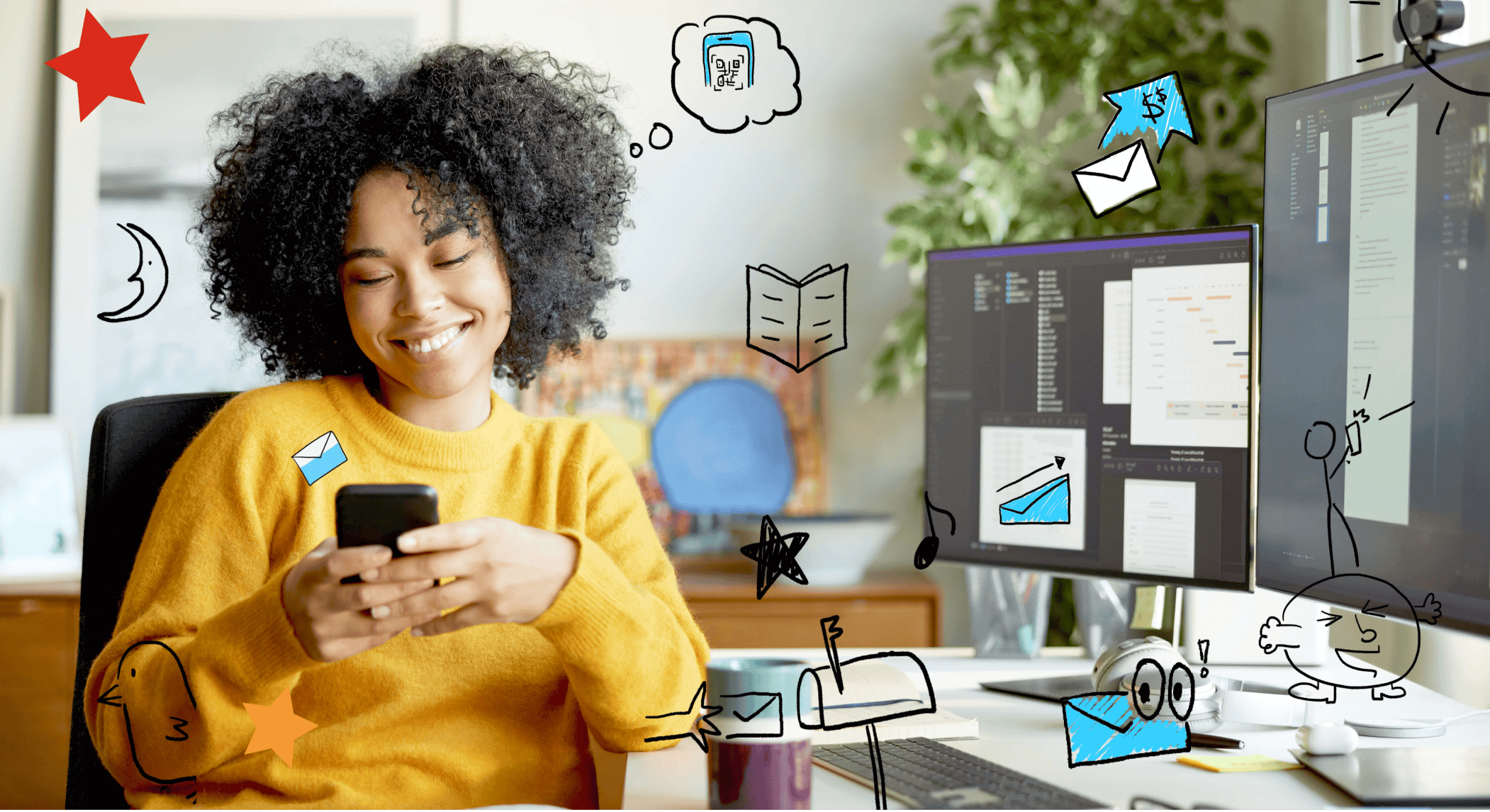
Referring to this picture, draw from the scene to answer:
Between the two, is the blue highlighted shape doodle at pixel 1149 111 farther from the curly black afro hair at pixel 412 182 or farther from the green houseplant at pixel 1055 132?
the green houseplant at pixel 1055 132

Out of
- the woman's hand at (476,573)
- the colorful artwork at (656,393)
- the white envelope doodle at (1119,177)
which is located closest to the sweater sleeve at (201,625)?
the woman's hand at (476,573)

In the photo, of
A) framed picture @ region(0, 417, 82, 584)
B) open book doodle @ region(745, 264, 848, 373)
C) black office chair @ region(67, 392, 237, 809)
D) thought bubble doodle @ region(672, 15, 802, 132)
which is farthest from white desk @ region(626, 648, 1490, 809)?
framed picture @ region(0, 417, 82, 584)

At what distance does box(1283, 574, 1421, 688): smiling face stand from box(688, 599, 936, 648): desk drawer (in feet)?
2.73

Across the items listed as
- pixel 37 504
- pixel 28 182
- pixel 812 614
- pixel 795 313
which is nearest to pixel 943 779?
pixel 812 614

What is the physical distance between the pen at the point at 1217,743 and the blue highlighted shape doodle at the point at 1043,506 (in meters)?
0.27

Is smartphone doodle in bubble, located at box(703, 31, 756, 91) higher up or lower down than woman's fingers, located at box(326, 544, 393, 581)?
higher up

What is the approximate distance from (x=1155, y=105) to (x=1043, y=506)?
1.57 ft

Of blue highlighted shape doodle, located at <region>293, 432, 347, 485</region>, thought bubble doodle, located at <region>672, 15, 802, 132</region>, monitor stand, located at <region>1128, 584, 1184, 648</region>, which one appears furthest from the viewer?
thought bubble doodle, located at <region>672, 15, 802, 132</region>

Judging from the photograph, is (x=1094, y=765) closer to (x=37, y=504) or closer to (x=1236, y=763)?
(x=1236, y=763)

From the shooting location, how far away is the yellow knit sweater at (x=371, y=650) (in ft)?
2.87

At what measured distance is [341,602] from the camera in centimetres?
79

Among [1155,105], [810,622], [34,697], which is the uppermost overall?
[1155,105]

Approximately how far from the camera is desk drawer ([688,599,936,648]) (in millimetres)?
2137

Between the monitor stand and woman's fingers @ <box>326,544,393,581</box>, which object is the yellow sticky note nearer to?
the monitor stand
